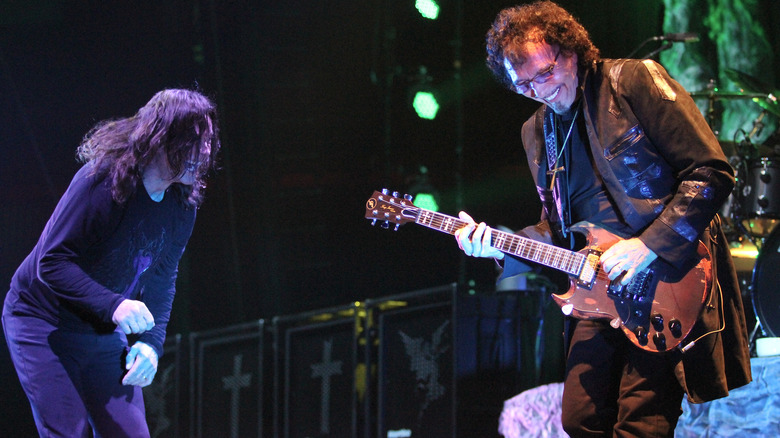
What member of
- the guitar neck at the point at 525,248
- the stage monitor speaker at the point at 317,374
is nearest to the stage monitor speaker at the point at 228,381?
the stage monitor speaker at the point at 317,374

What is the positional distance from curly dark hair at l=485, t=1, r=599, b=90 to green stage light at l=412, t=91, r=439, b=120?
3062 millimetres

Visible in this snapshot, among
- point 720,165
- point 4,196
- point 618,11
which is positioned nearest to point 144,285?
point 4,196

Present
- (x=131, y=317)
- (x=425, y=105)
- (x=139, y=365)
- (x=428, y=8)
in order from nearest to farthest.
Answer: (x=131, y=317) < (x=139, y=365) < (x=428, y=8) < (x=425, y=105)

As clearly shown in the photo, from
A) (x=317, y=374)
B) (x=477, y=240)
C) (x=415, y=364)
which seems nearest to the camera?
(x=477, y=240)

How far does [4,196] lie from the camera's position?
4.13 metres

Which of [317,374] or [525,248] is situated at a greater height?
[525,248]

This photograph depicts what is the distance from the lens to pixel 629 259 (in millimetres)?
2576

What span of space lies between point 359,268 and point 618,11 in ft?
12.0

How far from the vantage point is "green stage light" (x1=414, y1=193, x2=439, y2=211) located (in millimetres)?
6069

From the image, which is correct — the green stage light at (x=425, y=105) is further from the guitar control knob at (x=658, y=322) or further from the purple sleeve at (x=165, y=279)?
the guitar control knob at (x=658, y=322)

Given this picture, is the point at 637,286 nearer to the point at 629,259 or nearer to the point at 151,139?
the point at 629,259

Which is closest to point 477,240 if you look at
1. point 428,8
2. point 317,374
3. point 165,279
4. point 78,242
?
point 165,279

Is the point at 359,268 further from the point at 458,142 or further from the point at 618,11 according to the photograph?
the point at 618,11

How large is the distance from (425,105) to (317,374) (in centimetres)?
253
